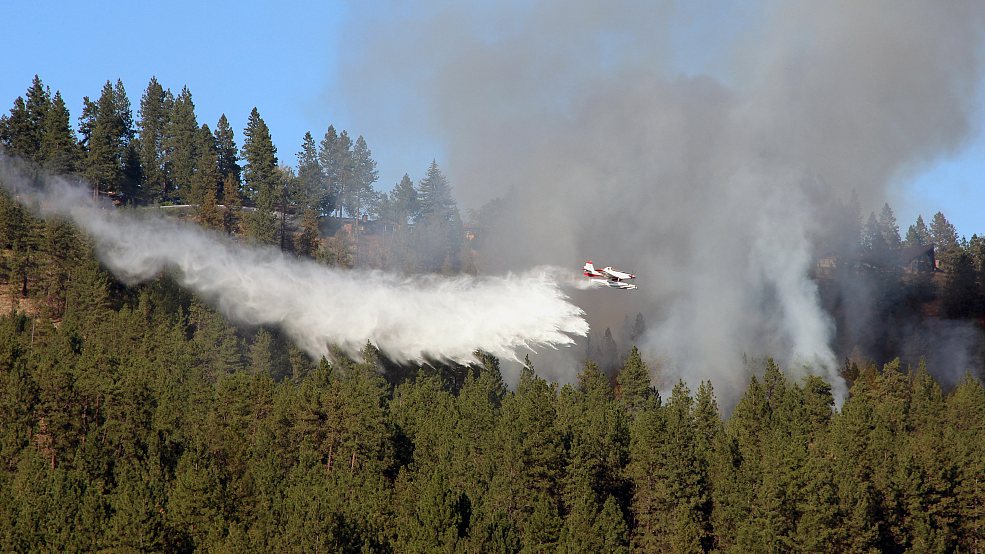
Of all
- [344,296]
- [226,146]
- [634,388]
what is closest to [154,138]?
[226,146]

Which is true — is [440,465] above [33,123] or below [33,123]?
below

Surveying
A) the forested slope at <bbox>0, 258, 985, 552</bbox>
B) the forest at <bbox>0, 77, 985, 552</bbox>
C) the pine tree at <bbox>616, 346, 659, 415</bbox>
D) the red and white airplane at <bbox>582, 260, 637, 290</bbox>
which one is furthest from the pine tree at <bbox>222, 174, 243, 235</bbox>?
the red and white airplane at <bbox>582, 260, 637, 290</bbox>

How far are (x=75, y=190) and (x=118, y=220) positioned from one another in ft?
77.7

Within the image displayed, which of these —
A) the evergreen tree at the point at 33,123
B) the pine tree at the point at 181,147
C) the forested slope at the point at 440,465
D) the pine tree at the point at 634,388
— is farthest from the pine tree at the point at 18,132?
the pine tree at the point at 634,388

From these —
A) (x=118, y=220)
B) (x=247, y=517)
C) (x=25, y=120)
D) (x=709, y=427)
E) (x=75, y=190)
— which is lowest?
(x=247, y=517)

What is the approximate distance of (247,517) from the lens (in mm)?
77188

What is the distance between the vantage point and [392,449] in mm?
91688

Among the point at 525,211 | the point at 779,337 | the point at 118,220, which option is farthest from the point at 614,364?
the point at 118,220

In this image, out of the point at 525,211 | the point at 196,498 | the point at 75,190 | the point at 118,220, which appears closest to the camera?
the point at 196,498

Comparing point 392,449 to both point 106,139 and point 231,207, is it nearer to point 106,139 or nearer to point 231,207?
point 231,207

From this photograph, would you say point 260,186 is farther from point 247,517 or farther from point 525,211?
point 247,517

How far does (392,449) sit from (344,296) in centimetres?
2316

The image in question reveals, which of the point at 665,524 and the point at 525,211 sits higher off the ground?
the point at 525,211

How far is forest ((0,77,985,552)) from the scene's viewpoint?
251ft
